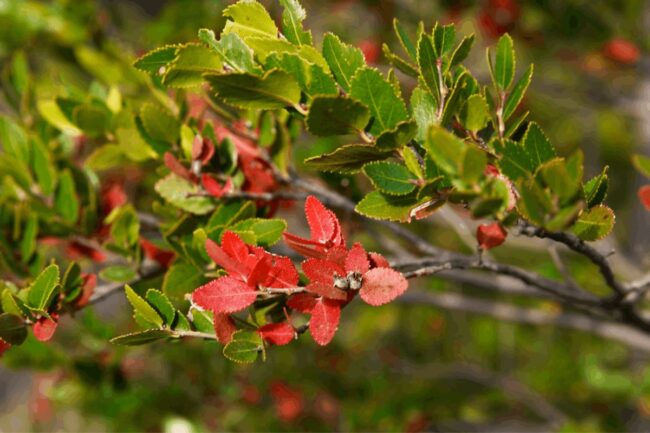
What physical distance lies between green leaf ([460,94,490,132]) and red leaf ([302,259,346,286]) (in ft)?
0.61

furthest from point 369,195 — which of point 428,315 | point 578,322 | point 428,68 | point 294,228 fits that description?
point 428,315

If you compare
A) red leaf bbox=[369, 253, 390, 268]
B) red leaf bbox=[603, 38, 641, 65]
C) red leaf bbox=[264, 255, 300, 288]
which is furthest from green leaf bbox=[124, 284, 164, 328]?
red leaf bbox=[603, 38, 641, 65]

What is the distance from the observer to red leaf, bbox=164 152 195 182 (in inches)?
32.4

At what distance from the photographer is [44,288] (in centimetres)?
66

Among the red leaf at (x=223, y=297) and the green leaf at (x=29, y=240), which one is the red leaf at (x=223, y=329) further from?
the green leaf at (x=29, y=240)

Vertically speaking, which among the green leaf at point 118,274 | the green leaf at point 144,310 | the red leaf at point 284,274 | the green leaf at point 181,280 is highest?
the red leaf at point 284,274

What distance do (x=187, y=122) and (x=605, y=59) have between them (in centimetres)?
159

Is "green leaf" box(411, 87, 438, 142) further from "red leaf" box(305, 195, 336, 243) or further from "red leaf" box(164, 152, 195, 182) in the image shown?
"red leaf" box(164, 152, 195, 182)

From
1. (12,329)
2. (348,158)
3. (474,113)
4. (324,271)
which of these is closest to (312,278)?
(324,271)

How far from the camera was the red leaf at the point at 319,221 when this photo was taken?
2.02 feet

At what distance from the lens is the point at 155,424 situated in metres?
1.84

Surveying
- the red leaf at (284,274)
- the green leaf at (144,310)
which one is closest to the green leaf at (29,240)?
the green leaf at (144,310)

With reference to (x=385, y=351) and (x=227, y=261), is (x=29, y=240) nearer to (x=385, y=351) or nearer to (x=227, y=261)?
(x=227, y=261)

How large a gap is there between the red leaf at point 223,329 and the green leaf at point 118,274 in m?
0.28
